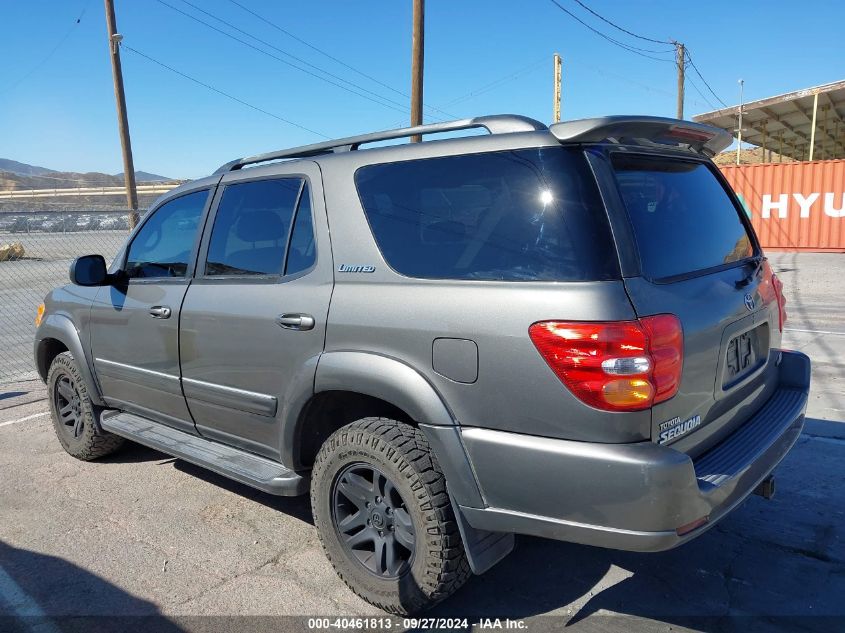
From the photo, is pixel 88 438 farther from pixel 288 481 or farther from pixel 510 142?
pixel 510 142

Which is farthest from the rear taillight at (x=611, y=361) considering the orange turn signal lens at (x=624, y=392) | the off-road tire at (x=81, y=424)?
the off-road tire at (x=81, y=424)

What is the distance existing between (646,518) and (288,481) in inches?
65.4

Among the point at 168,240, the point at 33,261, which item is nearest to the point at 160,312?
the point at 168,240

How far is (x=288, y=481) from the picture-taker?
3082mm

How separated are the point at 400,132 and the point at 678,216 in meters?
1.28

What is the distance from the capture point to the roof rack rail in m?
2.58

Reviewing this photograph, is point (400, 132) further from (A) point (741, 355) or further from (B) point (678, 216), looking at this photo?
(A) point (741, 355)

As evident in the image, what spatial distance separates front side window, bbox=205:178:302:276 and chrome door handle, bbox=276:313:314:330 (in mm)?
278

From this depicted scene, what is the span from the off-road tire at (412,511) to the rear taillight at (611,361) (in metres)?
0.71

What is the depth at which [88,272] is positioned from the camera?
4.08 metres

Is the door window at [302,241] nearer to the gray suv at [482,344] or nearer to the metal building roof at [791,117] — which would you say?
the gray suv at [482,344]

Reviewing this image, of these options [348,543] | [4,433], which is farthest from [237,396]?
[4,433]

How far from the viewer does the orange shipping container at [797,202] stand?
18859 millimetres

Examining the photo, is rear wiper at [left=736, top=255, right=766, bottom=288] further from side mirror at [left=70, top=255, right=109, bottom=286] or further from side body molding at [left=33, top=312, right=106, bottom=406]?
side body molding at [left=33, top=312, right=106, bottom=406]
